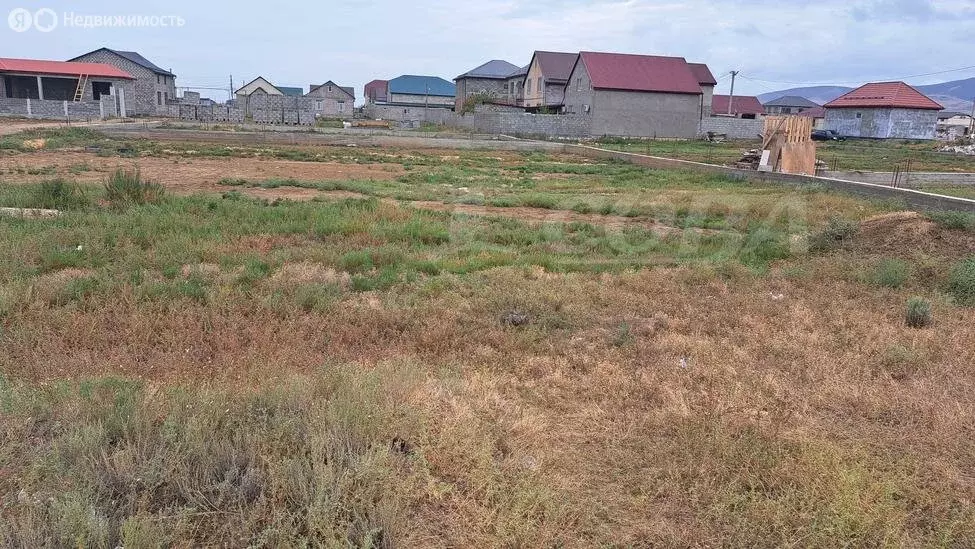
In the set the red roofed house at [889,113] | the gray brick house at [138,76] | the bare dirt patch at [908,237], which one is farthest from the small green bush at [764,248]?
the gray brick house at [138,76]

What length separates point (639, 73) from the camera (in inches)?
1661

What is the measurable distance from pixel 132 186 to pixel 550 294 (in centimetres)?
713

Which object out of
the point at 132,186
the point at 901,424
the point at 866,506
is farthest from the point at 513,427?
the point at 132,186

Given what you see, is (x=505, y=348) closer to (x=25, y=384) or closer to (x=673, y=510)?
(x=673, y=510)

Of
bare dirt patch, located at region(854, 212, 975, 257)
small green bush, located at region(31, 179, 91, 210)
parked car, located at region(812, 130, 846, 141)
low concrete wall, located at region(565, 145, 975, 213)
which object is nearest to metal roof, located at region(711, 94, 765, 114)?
parked car, located at region(812, 130, 846, 141)

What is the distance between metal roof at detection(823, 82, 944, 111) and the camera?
48.6 meters

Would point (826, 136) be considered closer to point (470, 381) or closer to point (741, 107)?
point (741, 107)

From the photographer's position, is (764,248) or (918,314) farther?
(764,248)

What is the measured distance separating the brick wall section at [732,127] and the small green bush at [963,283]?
129 feet

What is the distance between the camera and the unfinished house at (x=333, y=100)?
65.0 metres

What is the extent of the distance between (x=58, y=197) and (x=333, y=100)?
60357 millimetres

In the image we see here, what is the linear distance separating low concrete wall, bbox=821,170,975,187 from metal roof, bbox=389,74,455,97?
57.5 meters

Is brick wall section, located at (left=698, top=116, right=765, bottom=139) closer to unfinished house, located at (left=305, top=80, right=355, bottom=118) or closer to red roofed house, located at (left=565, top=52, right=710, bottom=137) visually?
red roofed house, located at (left=565, top=52, right=710, bottom=137)

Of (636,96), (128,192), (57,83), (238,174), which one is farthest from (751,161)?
(57,83)
